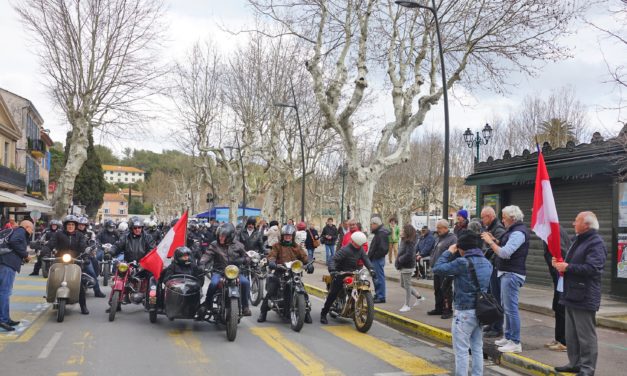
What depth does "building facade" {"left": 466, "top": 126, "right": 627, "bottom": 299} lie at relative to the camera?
1171 centimetres

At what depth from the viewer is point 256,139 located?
135 ft

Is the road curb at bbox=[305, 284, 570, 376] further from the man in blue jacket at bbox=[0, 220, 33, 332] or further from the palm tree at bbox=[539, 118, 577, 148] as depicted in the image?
the palm tree at bbox=[539, 118, 577, 148]

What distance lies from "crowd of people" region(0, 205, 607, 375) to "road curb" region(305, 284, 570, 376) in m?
0.19

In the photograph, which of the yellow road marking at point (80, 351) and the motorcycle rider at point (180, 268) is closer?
the yellow road marking at point (80, 351)

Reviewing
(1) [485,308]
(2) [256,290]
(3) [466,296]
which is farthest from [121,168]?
(1) [485,308]

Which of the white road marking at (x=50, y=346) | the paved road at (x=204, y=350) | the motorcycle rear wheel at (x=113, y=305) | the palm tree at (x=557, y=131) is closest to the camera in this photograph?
the paved road at (x=204, y=350)

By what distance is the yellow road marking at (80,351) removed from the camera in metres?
6.90

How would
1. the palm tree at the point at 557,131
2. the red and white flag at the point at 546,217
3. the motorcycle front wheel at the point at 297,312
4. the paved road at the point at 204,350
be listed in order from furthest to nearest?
the palm tree at the point at 557,131 → the motorcycle front wheel at the point at 297,312 → the paved road at the point at 204,350 → the red and white flag at the point at 546,217

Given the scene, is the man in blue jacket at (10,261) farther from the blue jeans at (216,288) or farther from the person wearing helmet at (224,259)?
the blue jeans at (216,288)

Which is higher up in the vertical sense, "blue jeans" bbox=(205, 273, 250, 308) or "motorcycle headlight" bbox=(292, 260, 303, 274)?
"motorcycle headlight" bbox=(292, 260, 303, 274)

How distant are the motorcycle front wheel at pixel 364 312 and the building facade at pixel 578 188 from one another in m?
4.68

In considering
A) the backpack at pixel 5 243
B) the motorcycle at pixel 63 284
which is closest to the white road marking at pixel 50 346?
the motorcycle at pixel 63 284

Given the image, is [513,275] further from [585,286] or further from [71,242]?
[71,242]

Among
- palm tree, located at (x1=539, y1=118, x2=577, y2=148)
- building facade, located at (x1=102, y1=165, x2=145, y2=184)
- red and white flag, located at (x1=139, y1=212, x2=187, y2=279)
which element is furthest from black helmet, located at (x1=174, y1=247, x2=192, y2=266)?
building facade, located at (x1=102, y1=165, x2=145, y2=184)
